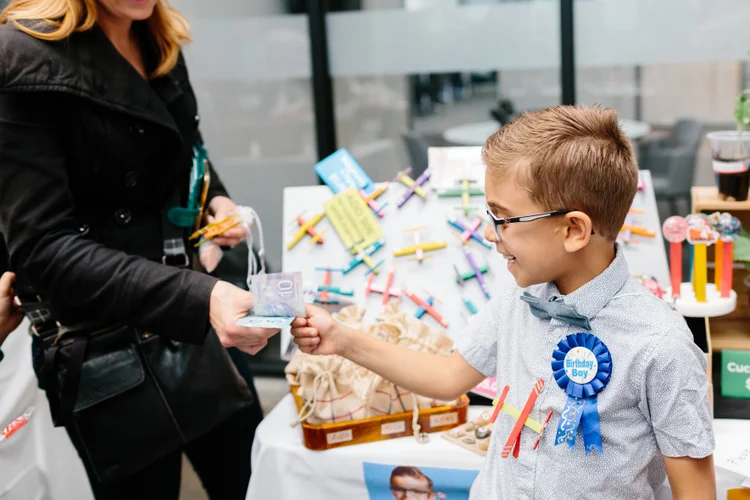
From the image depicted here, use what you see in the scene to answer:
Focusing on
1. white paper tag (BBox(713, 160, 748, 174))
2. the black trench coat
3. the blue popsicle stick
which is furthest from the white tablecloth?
white paper tag (BBox(713, 160, 748, 174))

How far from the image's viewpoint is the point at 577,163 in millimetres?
1136

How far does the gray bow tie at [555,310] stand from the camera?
1.19 m

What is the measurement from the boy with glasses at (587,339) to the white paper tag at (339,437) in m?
0.47

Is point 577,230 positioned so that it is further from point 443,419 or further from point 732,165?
point 732,165

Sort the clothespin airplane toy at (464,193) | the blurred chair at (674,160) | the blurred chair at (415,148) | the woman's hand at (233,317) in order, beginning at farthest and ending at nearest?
the blurred chair at (415,148), the blurred chair at (674,160), the clothespin airplane toy at (464,193), the woman's hand at (233,317)

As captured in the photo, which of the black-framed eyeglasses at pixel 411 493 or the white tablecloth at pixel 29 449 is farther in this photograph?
the white tablecloth at pixel 29 449

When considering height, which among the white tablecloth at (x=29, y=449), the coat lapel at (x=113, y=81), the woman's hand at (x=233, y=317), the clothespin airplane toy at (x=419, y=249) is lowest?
the white tablecloth at (x=29, y=449)

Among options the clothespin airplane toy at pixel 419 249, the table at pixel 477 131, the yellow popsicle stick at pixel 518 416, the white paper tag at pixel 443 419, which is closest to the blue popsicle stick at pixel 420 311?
the clothespin airplane toy at pixel 419 249

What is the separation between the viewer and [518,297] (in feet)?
4.41

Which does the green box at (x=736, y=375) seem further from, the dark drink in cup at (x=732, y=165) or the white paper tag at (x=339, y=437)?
the white paper tag at (x=339, y=437)

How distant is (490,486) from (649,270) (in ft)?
3.04

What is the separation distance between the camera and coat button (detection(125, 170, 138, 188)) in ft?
4.99

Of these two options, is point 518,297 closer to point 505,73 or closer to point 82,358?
point 82,358

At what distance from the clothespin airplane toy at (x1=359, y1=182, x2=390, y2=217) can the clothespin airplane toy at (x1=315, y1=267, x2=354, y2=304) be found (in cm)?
20
